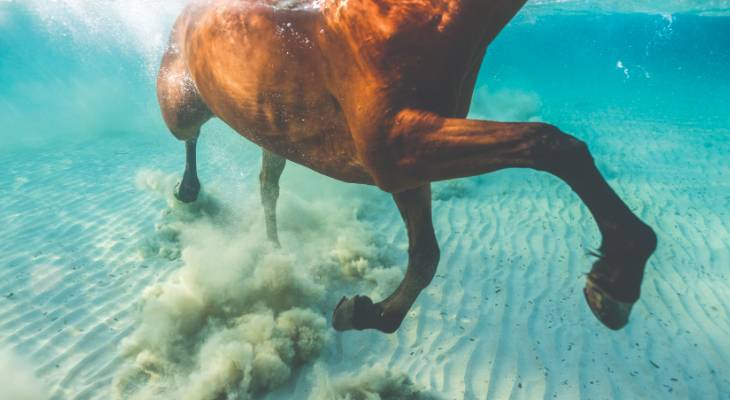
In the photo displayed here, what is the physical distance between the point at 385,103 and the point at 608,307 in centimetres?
109

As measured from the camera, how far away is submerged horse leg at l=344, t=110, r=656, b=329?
1303 mm

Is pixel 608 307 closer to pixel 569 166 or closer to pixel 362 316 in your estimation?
pixel 569 166

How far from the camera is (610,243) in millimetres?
1323

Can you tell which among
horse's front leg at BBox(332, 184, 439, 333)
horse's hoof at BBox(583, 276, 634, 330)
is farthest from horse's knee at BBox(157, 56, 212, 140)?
horse's hoof at BBox(583, 276, 634, 330)

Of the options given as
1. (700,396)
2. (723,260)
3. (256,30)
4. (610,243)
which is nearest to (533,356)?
(700,396)

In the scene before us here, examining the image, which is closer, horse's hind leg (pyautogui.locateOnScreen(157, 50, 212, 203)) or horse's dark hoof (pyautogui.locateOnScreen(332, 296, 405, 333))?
horse's dark hoof (pyautogui.locateOnScreen(332, 296, 405, 333))

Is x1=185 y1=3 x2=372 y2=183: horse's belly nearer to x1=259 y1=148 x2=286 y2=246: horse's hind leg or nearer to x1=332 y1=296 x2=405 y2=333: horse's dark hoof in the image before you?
x1=332 y1=296 x2=405 y2=333: horse's dark hoof

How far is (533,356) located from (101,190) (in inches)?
311

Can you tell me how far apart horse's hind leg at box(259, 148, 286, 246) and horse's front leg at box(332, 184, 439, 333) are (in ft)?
6.24

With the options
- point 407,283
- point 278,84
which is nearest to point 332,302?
point 407,283

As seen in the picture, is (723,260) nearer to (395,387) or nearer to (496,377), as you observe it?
(496,377)

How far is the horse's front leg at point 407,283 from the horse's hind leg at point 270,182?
190cm

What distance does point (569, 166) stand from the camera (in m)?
1.34

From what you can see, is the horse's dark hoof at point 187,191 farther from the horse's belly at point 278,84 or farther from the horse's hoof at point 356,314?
the horse's hoof at point 356,314
